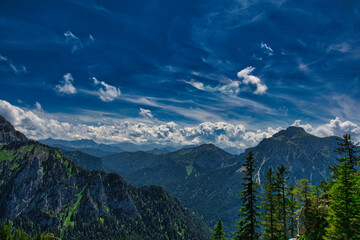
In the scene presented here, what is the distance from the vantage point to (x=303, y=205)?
4375 cm

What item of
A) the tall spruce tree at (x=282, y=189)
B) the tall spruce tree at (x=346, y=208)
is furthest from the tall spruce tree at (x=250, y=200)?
the tall spruce tree at (x=282, y=189)

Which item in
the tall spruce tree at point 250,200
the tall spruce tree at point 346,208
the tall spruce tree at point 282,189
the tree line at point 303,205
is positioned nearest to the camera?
the tall spruce tree at point 346,208

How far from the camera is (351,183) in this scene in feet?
98.0

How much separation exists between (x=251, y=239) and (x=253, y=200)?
611cm

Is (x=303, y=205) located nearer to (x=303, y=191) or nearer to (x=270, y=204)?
(x=303, y=191)

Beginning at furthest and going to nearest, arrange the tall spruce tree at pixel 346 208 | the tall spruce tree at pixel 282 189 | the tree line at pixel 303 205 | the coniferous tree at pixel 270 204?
the coniferous tree at pixel 270 204, the tall spruce tree at pixel 282 189, the tree line at pixel 303 205, the tall spruce tree at pixel 346 208

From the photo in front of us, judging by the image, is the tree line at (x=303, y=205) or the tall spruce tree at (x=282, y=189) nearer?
the tree line at (x=303, y=205)

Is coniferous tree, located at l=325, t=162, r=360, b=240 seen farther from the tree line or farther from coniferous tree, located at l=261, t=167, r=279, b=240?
coniferous tree, located at l=261, t=167, r=279, b=240

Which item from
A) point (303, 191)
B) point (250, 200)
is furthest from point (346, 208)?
point (250, 200)

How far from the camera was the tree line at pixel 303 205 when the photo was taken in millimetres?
29922

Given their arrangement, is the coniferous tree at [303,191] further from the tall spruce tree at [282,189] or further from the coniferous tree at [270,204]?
the coniferous tree at [270,204]

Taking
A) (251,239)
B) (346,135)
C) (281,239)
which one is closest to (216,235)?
(281,239)

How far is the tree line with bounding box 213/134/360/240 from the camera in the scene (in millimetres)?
29922

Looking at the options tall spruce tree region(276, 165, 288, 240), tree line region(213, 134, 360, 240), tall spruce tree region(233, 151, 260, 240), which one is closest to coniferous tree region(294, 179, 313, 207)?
tree line region(213, 134, 360, 240)
